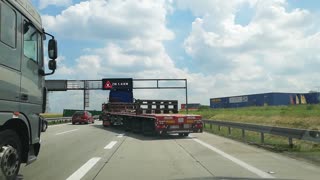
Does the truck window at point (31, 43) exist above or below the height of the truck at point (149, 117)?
above

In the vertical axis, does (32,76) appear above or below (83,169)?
above

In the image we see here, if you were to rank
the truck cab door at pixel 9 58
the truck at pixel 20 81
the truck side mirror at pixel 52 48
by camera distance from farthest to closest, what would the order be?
the truck side mirror at pixel 52 48 < the truck at pixel 20 81 < the truck cab door at pixel 9 58

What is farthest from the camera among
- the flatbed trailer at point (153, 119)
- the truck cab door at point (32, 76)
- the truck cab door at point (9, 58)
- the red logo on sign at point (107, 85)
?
the red logo on sign at point (107, 85)

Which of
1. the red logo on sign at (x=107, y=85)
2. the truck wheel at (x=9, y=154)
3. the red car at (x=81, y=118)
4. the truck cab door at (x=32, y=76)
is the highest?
the red logo on sign at (x=107, y=85)

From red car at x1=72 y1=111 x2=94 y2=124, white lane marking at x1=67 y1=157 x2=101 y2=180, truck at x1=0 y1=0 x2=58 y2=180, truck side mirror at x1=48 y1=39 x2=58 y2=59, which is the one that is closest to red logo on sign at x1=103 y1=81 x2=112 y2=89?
red car at x1=72 y1=111 x2=94 y2=124

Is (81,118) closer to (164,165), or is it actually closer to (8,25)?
(164,165)

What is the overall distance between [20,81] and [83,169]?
3.74 m

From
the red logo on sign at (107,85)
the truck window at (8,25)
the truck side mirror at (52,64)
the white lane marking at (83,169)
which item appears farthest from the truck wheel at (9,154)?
the red logo on sign at (107,85)

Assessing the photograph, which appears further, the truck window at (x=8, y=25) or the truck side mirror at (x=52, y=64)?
the truck side mirror at (x=52, y=64)

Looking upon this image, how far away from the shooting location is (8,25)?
26.4 feet

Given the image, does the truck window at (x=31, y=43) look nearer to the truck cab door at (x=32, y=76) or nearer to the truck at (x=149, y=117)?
the truck cab door at (x=32, y=76)

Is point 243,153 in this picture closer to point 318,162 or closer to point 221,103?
point 318,162

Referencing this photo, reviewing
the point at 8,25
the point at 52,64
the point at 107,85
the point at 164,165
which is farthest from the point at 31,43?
the point at 107,85

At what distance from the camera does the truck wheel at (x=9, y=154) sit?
25.8 feet
